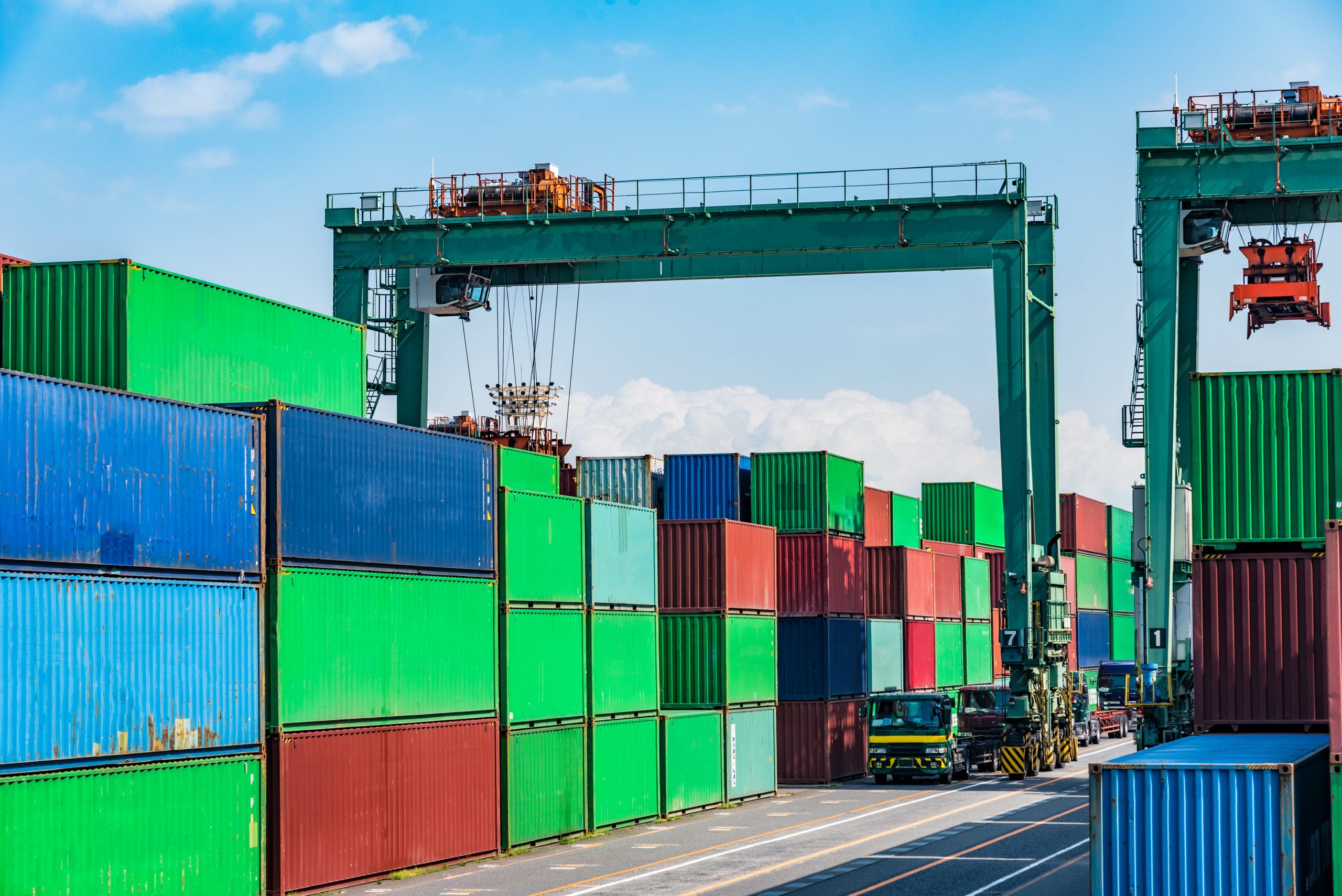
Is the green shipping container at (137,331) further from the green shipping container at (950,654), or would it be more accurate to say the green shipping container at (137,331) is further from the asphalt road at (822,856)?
the green shipping container at (950,654)

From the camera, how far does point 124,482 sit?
73.5 feet

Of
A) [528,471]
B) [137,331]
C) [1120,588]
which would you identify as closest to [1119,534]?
[1120,588]

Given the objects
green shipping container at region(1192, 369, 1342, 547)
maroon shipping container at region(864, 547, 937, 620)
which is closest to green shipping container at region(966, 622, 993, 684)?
maroon shipping container at region(864, 547, 937, 620)

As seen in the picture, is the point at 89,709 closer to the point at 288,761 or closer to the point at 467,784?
the point at 288,761

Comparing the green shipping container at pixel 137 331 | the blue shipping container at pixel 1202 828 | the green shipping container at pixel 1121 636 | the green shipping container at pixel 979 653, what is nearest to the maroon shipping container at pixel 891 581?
the green shipping container at pixel 979 653

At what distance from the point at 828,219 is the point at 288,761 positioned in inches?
898

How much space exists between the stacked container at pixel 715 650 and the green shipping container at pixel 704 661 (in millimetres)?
19

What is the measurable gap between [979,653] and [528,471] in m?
30.7

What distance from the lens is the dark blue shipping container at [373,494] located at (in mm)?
25672

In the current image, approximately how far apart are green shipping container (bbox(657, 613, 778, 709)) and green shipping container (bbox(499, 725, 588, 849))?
7.07m

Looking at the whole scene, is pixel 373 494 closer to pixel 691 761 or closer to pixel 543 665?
pixel 543 665

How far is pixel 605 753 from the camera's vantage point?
3566cm

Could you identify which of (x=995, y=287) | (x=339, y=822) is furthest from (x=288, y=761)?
(x=995, y=287)

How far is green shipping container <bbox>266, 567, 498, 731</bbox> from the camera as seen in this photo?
2555 cm
